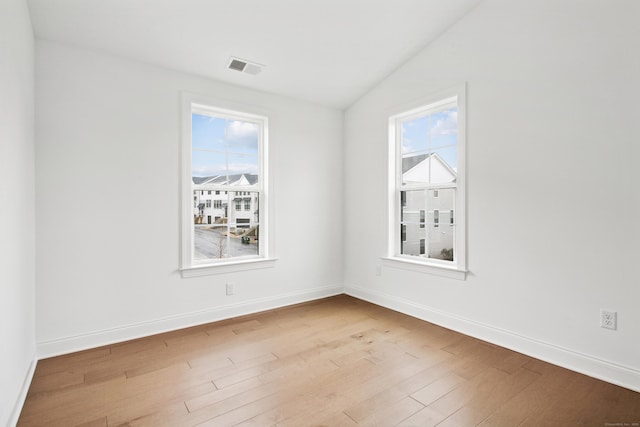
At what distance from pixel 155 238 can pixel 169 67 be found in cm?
160

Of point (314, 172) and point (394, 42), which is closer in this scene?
point (394, 42)

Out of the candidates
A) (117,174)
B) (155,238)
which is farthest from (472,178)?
(117,174)

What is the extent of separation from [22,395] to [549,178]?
3.83 meters

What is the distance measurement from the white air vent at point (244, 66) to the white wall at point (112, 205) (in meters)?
0.29

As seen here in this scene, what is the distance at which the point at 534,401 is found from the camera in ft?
6.51

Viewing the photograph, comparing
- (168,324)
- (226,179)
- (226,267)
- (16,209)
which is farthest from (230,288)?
(16,209)

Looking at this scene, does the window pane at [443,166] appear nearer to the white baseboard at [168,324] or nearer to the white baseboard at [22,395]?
the white baseboard at [168,324]

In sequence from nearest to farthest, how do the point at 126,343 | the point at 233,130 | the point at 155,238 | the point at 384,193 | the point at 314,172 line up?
the point at 126,343, the point at 155,238, the point at 233,130, the point at 384,193, the point at 314,172

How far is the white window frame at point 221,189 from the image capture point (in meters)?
3.19

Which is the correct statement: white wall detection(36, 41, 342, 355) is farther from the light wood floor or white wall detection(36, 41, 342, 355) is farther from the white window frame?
the light wood floor

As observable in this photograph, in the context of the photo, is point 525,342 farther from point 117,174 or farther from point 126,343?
point 117,174

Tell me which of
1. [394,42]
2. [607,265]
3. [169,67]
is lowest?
[607,265]

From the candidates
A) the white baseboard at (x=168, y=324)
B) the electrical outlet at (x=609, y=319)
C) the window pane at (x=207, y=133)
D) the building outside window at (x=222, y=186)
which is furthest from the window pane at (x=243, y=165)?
the electrical outlet at (x=609, y=319)

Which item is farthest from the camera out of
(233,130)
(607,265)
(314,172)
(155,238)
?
(314,172)
